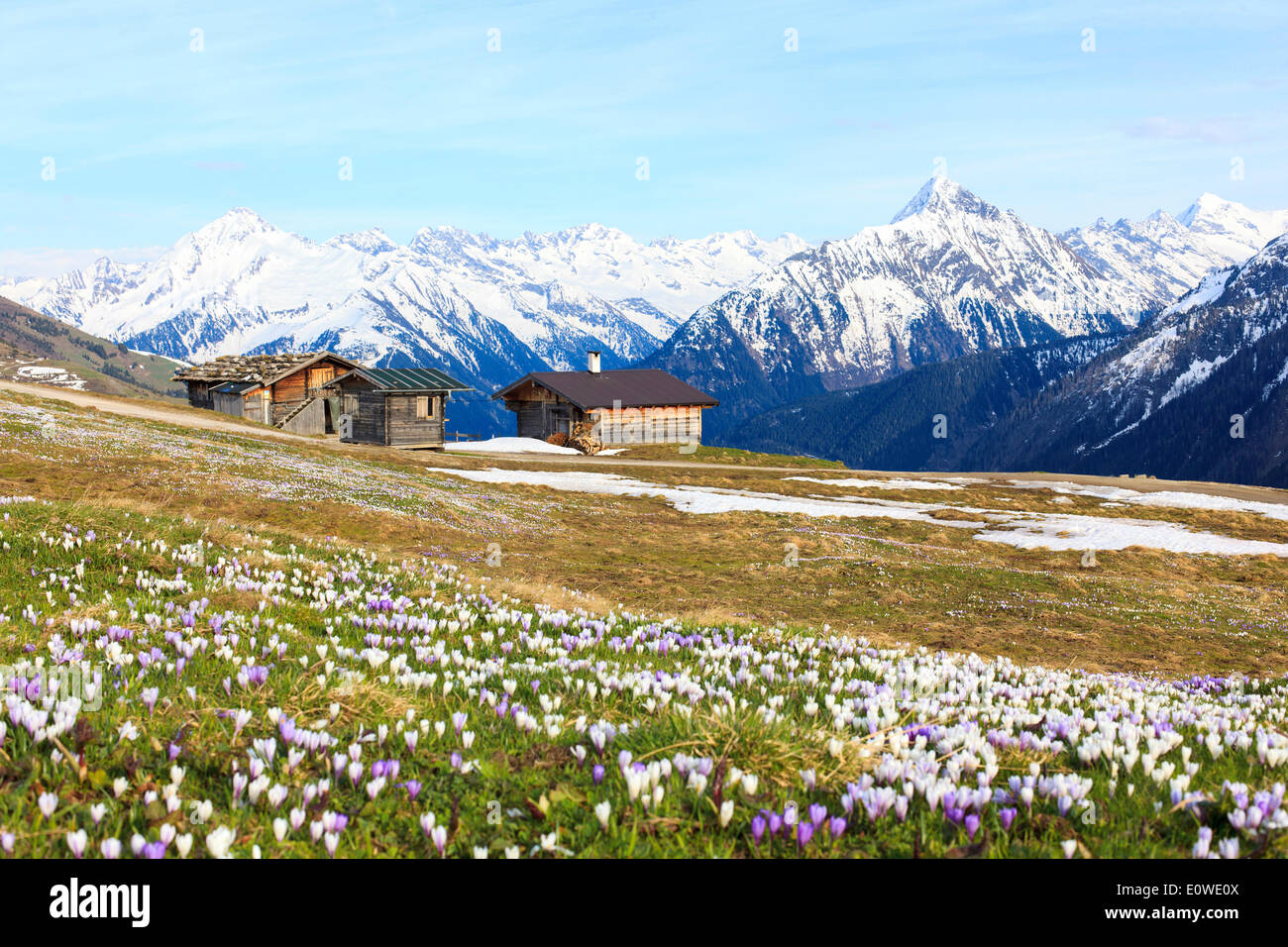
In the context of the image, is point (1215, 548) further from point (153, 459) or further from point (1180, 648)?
point (153, 459)

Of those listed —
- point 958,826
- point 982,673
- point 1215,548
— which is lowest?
point 1215,548

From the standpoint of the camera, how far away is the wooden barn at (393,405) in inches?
3290

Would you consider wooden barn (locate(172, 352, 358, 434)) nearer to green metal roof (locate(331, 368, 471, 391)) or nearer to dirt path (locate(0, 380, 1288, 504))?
green metal roof (locate(331, 368, 471, 391))

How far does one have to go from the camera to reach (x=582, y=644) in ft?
28.4

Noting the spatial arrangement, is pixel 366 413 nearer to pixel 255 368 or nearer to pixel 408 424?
pixel 408 424

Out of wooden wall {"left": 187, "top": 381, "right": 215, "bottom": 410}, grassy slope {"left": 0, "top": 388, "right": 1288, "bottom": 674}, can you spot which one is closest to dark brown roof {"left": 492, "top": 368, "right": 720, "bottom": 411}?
wooden wall {"left": 187, "top": 381, "right": 215, "bottom": 410}

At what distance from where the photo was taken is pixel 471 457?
7250 cm

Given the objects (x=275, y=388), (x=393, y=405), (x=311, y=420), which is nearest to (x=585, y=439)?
(x=393, y=405)

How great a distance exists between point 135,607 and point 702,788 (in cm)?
664

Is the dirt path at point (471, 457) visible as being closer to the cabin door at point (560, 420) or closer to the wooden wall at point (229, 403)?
the wooden wall at point (229, 403)

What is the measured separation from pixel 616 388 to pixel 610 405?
5.14 meters

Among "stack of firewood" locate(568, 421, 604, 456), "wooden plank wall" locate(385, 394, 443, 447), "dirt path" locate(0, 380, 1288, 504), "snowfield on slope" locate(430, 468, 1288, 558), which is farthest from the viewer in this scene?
"stack of firewood" locate(568, 421, 604, 456)

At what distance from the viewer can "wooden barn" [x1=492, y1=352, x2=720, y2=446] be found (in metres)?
99.6
